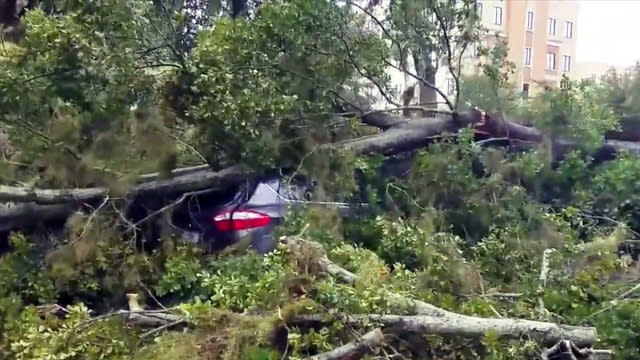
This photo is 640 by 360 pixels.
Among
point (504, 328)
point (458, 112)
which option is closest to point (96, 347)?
point (504, 328)

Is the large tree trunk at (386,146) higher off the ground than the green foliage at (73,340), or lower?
higher

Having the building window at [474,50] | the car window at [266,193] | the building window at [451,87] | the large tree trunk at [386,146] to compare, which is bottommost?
the car window at [266,193]

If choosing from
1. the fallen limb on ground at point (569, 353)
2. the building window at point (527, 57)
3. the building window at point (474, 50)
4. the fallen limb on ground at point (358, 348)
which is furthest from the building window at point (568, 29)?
the fallen limb on ground at point (358, 348)

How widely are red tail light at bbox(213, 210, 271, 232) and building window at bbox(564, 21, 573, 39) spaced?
35.4 ft

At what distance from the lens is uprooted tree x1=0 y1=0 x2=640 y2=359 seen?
3283 mm

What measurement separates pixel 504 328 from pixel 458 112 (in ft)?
7.64

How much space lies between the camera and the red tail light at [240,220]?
461 centimetres

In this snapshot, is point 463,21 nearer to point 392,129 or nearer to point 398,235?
point 392,129

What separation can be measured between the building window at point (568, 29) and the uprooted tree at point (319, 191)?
8737mm

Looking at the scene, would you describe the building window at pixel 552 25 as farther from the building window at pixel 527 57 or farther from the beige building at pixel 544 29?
the building window at pixel 527 57

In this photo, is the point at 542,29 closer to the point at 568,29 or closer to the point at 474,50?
the point at 568,29

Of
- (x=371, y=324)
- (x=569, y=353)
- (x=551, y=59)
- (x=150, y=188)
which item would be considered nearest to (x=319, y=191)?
(x=150, y=188)

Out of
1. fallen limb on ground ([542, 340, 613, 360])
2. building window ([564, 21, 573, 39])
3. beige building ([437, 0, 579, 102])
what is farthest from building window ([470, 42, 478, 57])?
building window ([564, 21, 573, 39])

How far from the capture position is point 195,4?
22.6 feet
